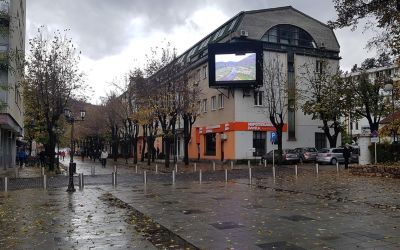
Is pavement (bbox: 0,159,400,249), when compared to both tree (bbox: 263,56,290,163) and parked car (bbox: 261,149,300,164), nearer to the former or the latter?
parked car (bbox: 261,149,300,164)

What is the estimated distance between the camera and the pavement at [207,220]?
27.7 feet

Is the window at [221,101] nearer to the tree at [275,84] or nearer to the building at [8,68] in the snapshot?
the tree at [275,84]

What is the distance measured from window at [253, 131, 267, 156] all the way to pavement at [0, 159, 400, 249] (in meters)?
27.2

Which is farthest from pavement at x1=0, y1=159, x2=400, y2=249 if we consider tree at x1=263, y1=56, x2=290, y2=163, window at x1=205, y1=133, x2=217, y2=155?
window at x1=205, y1=133, x2=217, y2=155

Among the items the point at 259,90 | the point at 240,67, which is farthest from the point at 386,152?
the point at 240,67

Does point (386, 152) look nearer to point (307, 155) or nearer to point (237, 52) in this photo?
point (307, 155)

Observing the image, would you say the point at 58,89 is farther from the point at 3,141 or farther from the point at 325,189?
the point at 325,189

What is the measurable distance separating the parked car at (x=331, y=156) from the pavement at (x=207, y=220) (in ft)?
71.4

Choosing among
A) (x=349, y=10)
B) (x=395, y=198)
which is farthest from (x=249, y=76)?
(x=395, y=198)

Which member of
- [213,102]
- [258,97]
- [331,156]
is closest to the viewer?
[331,156]

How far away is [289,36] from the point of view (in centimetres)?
4778

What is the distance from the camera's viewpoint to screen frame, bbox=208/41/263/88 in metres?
43.8

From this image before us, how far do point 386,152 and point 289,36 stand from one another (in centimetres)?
A: 2186

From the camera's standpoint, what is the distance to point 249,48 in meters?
43.9
